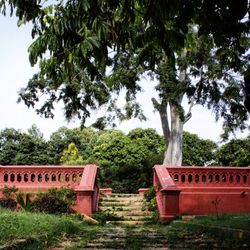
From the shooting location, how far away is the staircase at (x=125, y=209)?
45.7ft

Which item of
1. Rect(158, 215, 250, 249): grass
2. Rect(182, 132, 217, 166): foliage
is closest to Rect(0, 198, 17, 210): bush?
Rect(158, 215, 250, 249): grass

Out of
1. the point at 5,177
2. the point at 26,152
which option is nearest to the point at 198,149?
the point at 26,152

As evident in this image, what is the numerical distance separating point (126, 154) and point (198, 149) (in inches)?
214

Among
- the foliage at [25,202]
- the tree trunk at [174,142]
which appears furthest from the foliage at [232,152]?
the foliage at [25,202]

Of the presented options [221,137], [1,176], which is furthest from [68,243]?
[221,137]

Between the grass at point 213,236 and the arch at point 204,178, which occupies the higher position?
the arch at point 204,178

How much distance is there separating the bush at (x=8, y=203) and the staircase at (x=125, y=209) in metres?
2.85

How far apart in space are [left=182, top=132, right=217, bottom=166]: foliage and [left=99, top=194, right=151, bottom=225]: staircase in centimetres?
1433

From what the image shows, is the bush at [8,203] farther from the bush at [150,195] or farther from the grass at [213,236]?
the grass at [213,236]

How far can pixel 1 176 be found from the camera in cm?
1523

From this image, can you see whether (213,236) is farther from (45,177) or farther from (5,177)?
(5,177)

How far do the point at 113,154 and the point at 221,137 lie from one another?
10.5 meters

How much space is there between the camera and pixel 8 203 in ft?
46.5

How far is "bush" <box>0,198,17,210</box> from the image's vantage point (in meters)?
14.1
